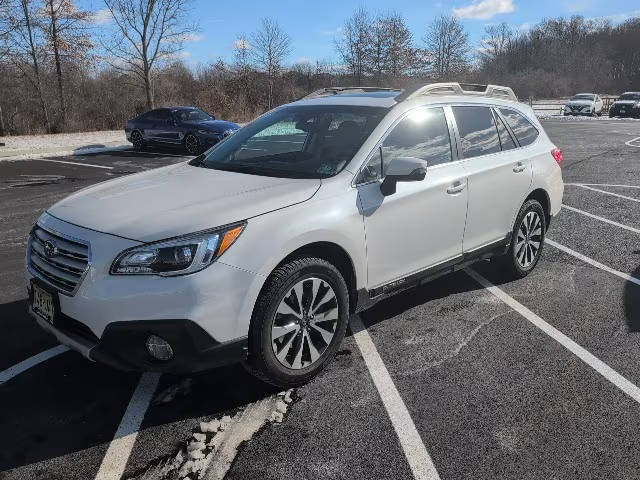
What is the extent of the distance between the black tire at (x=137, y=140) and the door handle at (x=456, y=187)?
15907 mm

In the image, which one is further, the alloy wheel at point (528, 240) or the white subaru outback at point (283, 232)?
the alloy wheel at point (528, 240)

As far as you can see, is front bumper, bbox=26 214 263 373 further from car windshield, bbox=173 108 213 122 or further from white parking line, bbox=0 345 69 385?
car windshield, bbox=173 108 213 122

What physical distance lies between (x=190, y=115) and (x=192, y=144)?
116 cm

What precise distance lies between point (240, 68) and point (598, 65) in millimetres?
77886

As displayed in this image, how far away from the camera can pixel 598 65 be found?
89938mm

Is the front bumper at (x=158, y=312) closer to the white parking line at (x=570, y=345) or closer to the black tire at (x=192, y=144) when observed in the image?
the white parking line at (x=570, y=345)

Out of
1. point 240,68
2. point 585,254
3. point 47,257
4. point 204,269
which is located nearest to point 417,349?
point 204,269

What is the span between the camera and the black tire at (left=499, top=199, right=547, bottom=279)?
4.99 metres

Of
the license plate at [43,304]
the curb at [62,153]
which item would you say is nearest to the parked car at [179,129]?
the curb at [62,153]

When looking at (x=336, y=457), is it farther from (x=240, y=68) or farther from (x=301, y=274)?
(x=240, y=68)

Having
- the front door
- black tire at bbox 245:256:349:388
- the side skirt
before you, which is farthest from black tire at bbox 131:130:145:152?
black tire at bbox 245:256:349:388

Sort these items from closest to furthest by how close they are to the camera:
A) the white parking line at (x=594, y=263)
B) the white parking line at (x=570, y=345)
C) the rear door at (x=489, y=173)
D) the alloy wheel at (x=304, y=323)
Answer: the alloy wheel at (x=304, y=323)
the white parking line at (x=570, y=345)
the rear door at (x=489, y=173)
the white parking line at (x=594, y=263)

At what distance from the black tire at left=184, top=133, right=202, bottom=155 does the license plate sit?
46.1ft

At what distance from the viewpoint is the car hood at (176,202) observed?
287 cm
